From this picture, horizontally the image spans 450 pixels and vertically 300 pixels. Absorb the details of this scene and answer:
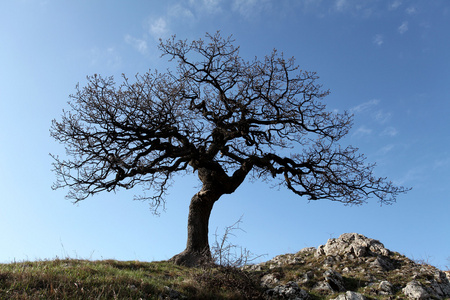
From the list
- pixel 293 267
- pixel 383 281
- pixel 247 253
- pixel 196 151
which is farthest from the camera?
pixel 196 151

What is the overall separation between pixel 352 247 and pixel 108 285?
1052cm

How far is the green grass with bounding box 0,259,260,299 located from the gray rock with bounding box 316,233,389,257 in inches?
251

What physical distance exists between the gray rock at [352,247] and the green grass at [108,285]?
6.38 meters

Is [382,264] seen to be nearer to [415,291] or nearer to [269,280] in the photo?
[415,291]

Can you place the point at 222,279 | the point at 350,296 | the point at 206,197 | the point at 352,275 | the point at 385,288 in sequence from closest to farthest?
1. the point at 222,279
2. the point at 350,296
3. the point at 385,288
4. the point at 352,275
5. the point at 206,197

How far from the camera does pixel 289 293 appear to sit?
9977mm

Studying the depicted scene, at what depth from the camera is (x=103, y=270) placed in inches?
369

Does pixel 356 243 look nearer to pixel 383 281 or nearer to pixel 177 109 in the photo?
pixel 383 281

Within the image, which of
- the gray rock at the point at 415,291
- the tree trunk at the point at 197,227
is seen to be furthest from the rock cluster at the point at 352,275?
the tree trunk at the point at 197,227

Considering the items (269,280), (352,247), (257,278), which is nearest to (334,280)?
(269,280)

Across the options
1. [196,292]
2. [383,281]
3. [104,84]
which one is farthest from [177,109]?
Result: [383,281]

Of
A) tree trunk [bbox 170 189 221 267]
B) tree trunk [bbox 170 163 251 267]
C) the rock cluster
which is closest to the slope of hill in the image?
the rock cluster

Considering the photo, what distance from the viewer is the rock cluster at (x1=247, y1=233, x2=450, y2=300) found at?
34.3ft

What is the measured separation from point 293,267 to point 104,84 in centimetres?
1028
